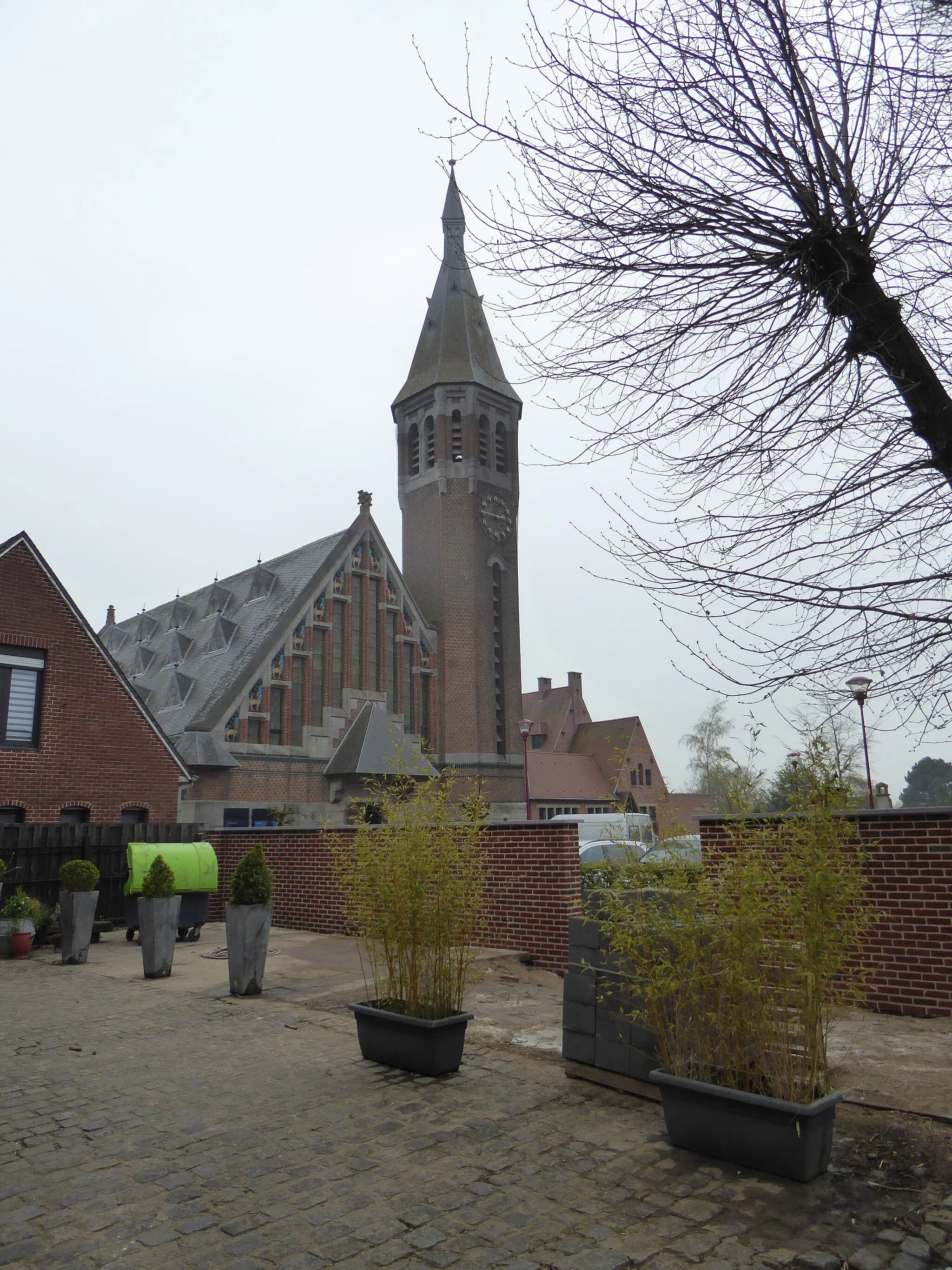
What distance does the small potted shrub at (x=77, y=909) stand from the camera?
492 inches

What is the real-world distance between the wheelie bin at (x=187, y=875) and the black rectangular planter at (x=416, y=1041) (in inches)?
318

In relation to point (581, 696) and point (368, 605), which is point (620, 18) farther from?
point (581, 696)

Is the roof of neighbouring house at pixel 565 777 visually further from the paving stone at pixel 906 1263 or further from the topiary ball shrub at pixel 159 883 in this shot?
the paving stone at pixel 906 1263

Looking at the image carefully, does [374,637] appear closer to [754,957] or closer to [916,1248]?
[754,957]

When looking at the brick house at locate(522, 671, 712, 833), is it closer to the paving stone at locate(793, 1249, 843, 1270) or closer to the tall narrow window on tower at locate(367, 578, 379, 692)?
the tall narrow window on tower at locate(367, 578, 379, 692)

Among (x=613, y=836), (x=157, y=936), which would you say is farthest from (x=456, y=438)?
(x=613, y=836)

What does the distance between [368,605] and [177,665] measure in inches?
301

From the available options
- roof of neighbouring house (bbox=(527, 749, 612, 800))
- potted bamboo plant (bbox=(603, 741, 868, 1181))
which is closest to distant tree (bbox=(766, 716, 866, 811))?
potted bamboo plant (bbox=(603, 741, 868, 1181))

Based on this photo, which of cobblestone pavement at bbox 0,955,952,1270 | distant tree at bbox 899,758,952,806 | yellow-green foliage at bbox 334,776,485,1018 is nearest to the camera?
cobblestone pavement at bbox 0,955,952,1270

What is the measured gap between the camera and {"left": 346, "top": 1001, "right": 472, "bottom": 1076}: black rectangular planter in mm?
6195

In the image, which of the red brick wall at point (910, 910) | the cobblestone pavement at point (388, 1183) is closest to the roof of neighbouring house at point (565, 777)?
the red brick wall at point (910, 910)

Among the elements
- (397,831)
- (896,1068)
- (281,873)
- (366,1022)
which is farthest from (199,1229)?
(281,873)

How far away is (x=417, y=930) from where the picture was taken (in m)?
6.48

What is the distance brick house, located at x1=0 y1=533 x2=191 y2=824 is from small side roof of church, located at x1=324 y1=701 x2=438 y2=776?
29.0ft
